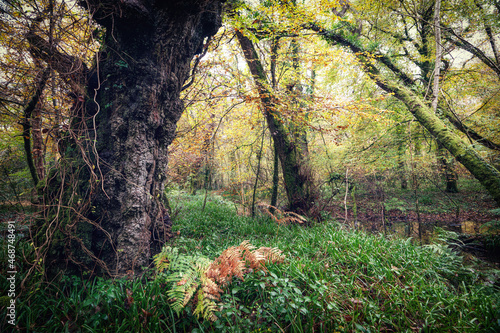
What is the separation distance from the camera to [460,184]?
1196 cm

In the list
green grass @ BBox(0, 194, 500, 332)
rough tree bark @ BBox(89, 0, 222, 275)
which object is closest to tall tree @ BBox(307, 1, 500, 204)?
green grass @ BBox(0, 194, 500, 332)

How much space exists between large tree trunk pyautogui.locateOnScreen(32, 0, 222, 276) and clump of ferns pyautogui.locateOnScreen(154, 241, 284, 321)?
2.07ft

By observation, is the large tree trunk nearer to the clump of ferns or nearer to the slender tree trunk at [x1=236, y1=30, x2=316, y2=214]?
the clump of ferns

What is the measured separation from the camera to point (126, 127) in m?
2.46

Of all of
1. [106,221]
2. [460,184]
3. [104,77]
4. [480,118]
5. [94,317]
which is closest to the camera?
[94,317]

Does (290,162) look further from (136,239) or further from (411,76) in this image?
(411,76)

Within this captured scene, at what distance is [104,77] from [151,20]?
38.6 inches

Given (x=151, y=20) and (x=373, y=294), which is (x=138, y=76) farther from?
(x=373, y=294)

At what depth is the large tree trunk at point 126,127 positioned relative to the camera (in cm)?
226

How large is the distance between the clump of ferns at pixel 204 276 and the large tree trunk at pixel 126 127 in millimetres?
632

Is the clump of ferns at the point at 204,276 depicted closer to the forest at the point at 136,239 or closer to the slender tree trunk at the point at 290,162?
the forest at the point at 136,239

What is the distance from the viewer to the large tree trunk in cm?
226

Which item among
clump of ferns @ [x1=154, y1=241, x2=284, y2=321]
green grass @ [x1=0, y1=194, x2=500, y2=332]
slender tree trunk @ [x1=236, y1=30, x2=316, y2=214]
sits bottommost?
green grass @ [x1=0, y1=194, x2=500, y2=332]

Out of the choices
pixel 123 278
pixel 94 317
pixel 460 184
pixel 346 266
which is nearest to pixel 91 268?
pixel 123 278
